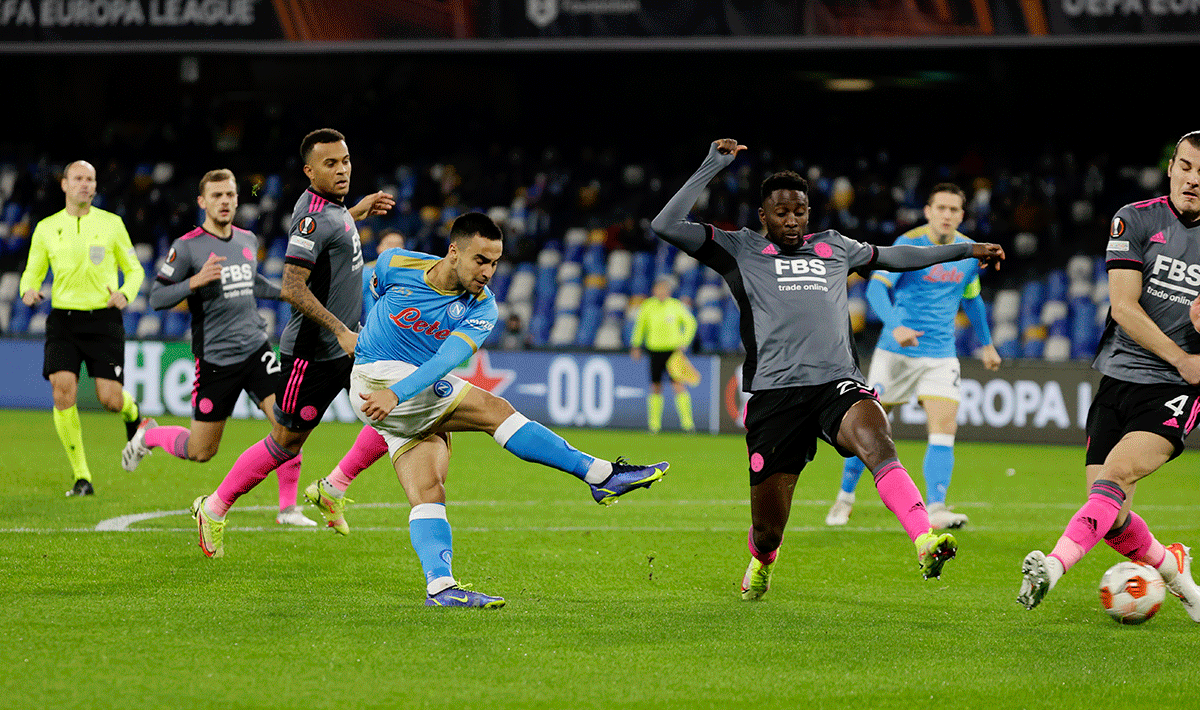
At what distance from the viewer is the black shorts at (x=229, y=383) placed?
8.08 m

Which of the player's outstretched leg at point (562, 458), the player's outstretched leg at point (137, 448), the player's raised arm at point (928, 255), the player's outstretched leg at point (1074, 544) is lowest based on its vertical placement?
the player's outstretched leg at point (137, 448)

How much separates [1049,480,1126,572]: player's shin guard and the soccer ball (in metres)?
0.39

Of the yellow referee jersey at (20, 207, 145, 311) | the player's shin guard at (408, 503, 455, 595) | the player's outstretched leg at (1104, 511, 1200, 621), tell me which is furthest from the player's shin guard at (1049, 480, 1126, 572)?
the yellow referee jersey at (20, 207, 145, 311)

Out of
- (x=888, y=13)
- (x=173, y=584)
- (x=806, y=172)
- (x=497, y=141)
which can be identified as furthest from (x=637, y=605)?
(x=497, y=141)

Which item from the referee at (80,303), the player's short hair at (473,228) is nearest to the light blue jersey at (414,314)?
the player's short hair at (473,228)

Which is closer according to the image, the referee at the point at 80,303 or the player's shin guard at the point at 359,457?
the player's shin guard at the point at 359,457

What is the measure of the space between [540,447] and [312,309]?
5.21 ft

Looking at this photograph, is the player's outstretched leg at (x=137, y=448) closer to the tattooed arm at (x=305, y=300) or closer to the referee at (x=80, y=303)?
the referee at (x=80, y=303)

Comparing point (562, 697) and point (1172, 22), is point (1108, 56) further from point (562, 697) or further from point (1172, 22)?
point (562, 697)

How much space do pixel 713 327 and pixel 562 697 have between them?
52.3 feet

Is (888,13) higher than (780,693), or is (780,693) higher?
(888,13)

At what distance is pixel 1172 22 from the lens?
15.9 meters

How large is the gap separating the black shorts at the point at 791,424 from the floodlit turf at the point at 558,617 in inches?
27.2

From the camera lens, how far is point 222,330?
27.2 ft
